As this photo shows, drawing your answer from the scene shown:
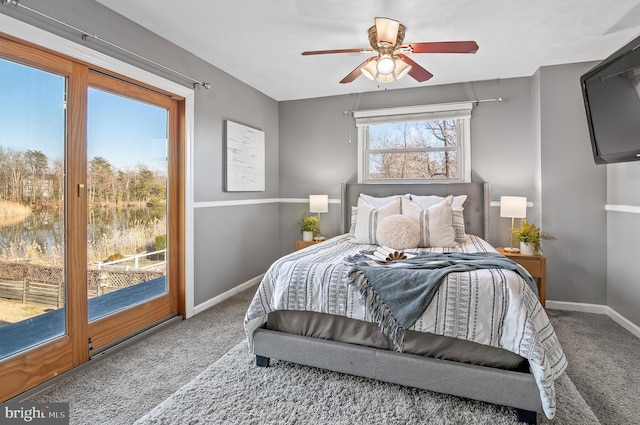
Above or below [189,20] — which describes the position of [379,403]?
below

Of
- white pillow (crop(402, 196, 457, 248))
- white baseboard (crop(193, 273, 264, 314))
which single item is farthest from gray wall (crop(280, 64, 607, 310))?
white pillow (crop(402, 196, 457, 248))

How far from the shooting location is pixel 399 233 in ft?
10.5

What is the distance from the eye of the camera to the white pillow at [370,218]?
346 cm

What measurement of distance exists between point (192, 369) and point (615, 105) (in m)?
3.73

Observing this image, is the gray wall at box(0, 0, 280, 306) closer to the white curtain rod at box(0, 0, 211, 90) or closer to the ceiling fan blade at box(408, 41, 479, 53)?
the white curtain rod at box(0, 0, 211, 90)

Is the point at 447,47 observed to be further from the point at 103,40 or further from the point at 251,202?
the point at 251,202

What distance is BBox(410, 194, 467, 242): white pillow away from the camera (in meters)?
3.54

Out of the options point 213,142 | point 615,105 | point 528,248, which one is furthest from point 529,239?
point 213,142

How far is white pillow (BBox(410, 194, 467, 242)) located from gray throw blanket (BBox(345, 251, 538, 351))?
136 centimetres

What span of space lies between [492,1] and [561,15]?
65cm

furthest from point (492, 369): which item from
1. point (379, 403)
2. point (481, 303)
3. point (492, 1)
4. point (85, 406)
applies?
point (492, 1)

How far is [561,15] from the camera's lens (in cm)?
257

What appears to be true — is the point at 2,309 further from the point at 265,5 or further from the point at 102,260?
the point at 265,5

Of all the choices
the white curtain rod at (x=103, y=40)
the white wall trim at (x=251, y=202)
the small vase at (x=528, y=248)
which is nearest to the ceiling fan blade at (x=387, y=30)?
the white curtain rod at (x=103, y=40)
